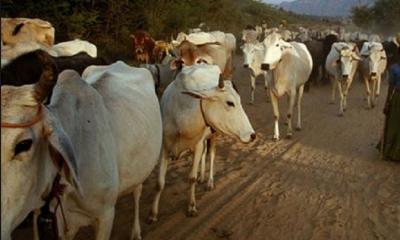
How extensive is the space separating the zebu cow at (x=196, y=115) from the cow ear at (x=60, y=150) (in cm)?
284

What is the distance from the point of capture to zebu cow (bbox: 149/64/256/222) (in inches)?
214

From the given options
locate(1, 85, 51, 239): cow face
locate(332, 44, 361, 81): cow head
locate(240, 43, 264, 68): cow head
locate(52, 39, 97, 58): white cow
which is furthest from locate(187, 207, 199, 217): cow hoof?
locate(240, 43, 264, 68): cow head

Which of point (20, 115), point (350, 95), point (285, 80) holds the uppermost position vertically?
point (20, 115)

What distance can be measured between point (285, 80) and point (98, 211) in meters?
7.08

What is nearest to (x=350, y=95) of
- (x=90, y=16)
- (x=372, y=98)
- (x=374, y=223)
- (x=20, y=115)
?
(x=372, y=98)

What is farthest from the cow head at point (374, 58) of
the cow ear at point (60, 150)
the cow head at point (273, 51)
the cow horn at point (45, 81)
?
the cow horn at point (45, 81)

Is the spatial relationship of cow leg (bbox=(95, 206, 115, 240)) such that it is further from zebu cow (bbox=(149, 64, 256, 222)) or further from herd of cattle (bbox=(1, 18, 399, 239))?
zebu cow (bbox=(149, 64, 256, 222))

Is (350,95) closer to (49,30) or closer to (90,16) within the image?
(90,16)

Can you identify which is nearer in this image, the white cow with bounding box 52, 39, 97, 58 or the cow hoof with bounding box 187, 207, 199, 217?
the cow hoof with bounding box 187, 207, 199, 217

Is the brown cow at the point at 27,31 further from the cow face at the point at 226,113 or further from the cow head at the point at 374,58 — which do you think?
the cow head at the point at 374,58

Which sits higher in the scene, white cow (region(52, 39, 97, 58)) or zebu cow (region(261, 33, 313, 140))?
white cow (region(52, 39, 97, 58))

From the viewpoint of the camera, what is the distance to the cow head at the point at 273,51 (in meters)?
9.59

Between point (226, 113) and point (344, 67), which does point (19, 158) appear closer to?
point (226, 113)

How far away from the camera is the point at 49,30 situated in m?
8.33
